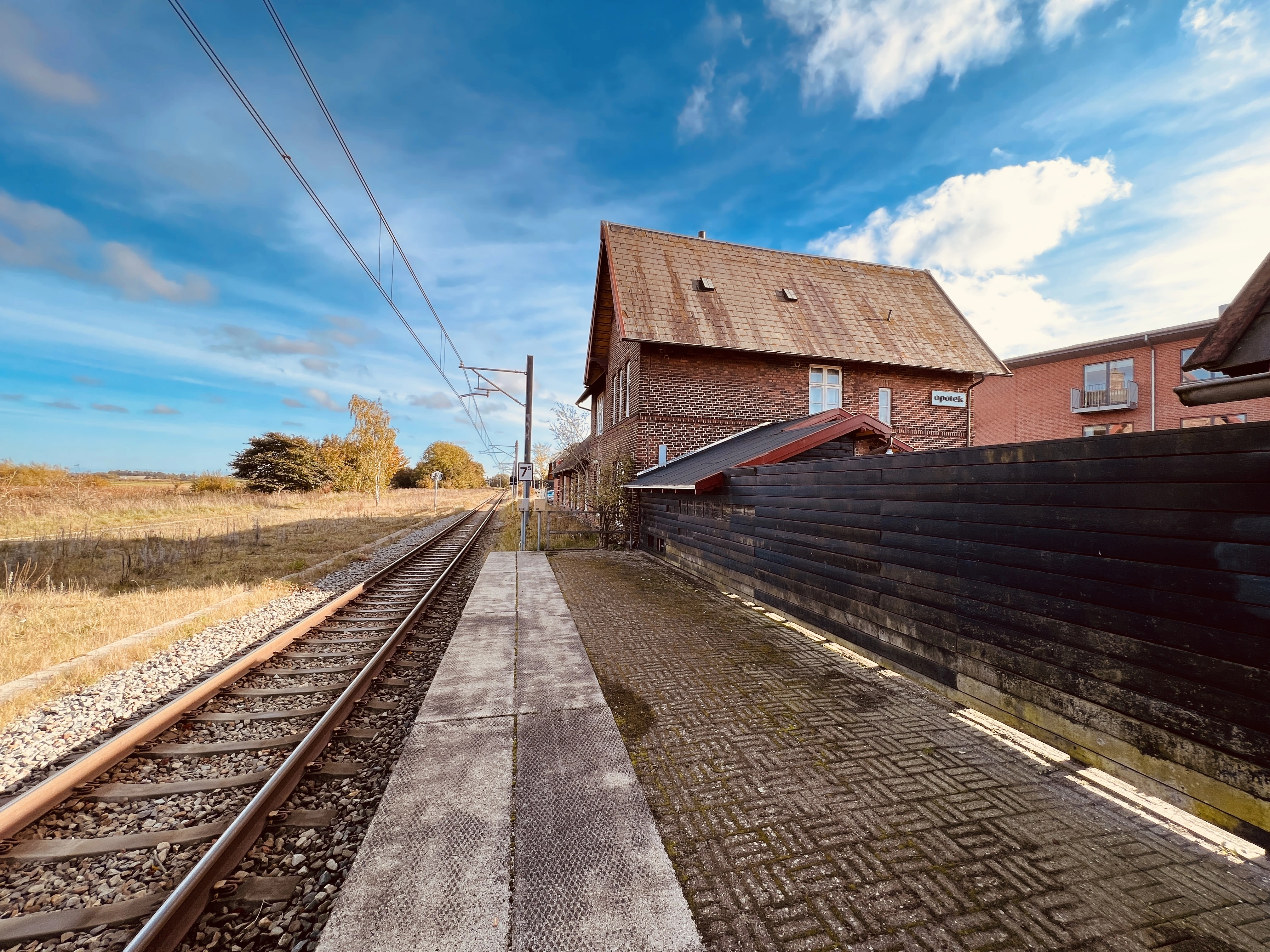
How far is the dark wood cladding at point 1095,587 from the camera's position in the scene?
2.65 meters

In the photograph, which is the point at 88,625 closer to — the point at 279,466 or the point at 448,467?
the point at 279,466

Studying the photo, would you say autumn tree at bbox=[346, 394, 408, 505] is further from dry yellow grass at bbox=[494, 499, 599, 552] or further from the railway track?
the railway track

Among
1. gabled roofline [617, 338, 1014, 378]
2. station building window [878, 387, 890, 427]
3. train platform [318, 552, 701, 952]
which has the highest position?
gabled roofline [617, 338, 1014, 378]

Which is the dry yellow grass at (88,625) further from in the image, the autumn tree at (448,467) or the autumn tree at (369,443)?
the autumn tree at (448,467)

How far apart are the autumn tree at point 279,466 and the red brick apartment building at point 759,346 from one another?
104ft

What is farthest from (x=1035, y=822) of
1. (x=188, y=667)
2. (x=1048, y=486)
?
(x=188, y=667)

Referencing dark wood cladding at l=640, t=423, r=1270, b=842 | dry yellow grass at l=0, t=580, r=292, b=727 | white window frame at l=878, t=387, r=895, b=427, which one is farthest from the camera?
white window frame at l=878, t=387, r=895, b=427

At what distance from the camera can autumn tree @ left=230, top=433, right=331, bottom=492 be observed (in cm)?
3838

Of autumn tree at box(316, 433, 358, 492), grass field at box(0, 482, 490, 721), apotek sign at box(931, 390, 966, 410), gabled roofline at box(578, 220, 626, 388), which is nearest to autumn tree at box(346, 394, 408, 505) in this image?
autumn tree at box(316, 433, 358, 492)

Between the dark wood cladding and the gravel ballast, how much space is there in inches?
279

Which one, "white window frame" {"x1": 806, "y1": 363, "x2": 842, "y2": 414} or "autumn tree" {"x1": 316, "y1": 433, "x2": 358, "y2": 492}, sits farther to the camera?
"autumn tree" {"x1": 316, "y1": 433, "x2": 358, "y2": 492}

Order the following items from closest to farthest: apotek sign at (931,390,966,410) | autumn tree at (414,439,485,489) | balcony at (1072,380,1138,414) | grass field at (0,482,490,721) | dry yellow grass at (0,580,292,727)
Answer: dry yellow grass at (0,580,292,727), grass field at (0,482,490,721), apotek sign at (931,390,966,410), balcony at (1072,380,1138,414), autumn tree at (414,439,485,489)

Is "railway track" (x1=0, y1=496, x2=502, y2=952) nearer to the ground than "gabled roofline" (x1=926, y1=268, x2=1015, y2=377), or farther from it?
nearer to the ground

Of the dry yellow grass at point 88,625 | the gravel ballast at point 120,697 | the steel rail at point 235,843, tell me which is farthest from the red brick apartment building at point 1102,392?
the dry yellow grass at point 88,625
